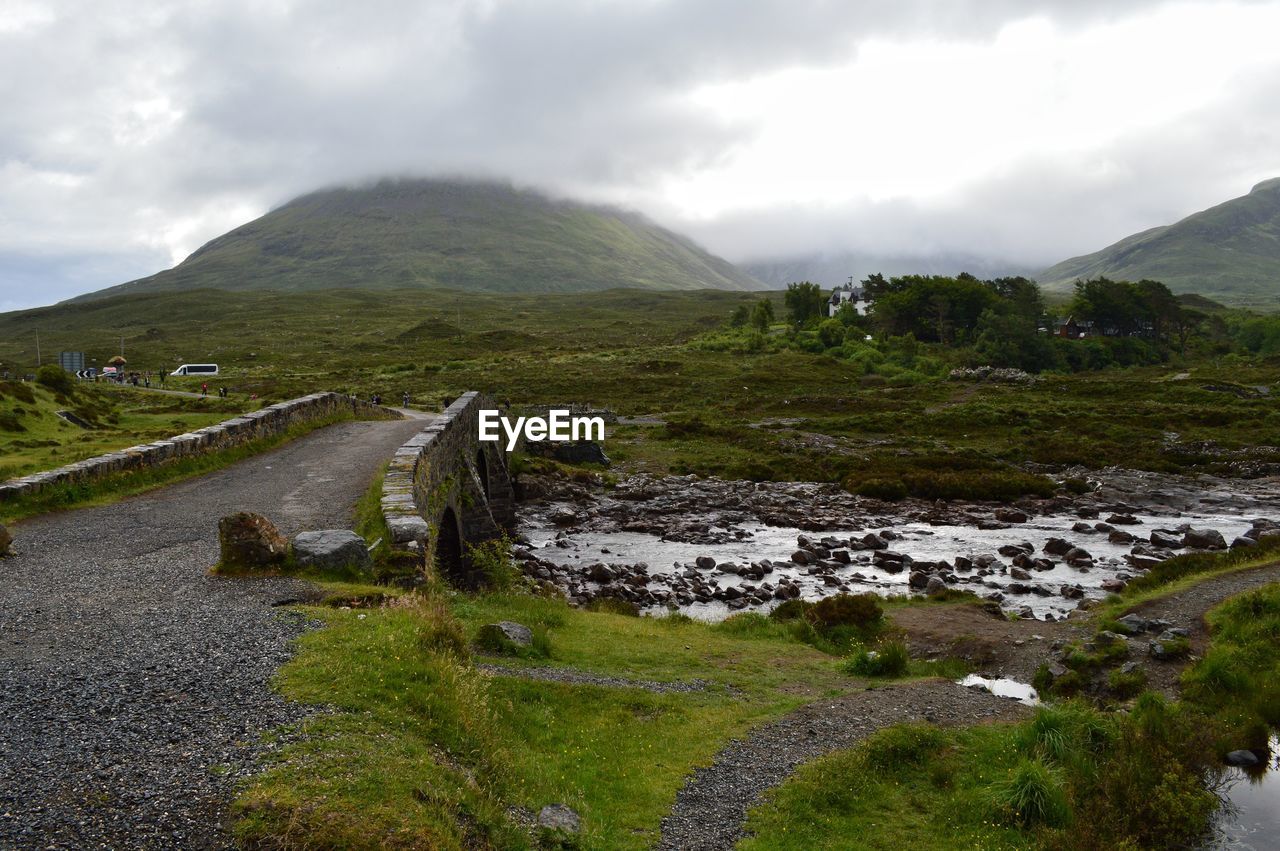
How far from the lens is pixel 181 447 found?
21.0m

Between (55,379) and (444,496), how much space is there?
39.6 metres

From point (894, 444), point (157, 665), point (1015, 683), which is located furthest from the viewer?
point (894, 444)

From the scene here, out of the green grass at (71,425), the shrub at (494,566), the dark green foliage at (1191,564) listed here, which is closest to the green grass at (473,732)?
the shrub at (494,566)

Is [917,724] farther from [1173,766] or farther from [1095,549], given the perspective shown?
[1095,549]

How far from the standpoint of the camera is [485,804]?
7395 mm

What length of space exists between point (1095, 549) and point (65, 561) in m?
31.7

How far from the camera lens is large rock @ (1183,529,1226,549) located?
29875 millimetres

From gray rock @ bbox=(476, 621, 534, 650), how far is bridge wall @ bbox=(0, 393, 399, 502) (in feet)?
32.3

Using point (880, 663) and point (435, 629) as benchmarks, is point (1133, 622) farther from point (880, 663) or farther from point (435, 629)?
point (435, 629)

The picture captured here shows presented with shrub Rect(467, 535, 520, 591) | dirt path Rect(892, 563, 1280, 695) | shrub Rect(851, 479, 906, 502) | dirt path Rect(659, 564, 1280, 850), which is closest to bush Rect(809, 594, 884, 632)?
dirt path Rect(892, 563, 1280, 695)

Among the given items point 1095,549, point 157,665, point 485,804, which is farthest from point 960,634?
point 157,665

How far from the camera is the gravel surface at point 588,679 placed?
43.7 feet

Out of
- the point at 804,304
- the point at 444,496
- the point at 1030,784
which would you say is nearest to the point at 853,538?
the point at 444,496

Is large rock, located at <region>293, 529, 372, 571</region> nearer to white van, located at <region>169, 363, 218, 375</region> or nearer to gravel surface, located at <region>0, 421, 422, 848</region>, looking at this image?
gravel surface, located at <region>0, 421, 422, 848</region>
